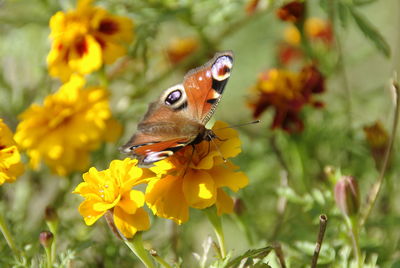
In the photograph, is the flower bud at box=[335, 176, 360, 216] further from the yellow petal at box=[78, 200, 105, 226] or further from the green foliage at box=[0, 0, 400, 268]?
the yellow petal at box=[78, 200, 105, 226]

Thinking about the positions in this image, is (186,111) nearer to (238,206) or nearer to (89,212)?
(238,206)

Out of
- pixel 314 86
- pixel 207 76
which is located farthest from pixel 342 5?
pixel 207 76

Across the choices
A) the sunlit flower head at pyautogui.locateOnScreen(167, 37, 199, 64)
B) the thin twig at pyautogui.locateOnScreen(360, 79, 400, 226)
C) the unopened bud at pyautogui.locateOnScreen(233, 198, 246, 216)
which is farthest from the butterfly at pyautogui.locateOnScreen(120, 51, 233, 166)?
the sunlit flower head at pyautogui.locateOnScreen(167, 37, 199, 64)

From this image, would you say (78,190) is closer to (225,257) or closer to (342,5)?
(225,257)

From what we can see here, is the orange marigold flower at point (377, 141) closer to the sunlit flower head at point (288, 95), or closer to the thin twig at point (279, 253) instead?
the sunlit flower head at point (288, 95)

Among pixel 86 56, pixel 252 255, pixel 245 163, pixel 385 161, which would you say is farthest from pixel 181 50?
pixel 252 255

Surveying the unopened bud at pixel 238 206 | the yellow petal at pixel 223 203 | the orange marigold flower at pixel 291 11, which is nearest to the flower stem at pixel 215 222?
the yellow petal at pixel 223 203

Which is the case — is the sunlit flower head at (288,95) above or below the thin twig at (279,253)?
below
